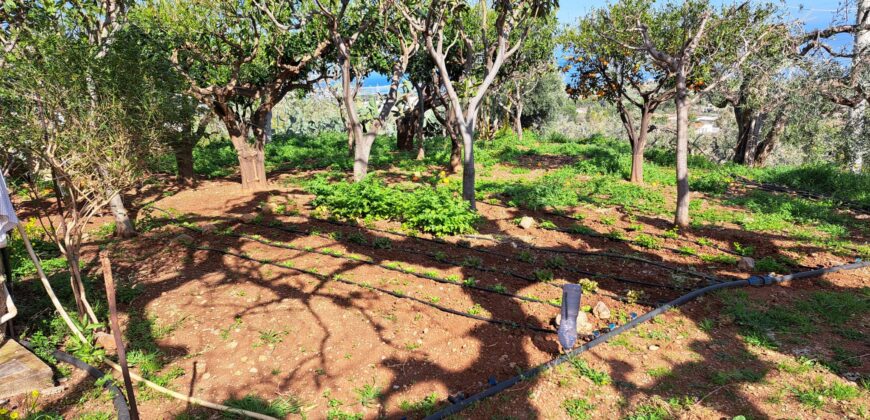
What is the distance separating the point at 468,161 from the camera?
8766 mm

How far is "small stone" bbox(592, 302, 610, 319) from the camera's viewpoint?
5.13 m

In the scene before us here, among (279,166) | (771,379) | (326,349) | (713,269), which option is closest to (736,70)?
(713,269)

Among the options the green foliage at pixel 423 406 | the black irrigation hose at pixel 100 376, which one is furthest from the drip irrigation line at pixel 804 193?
the black irrigation hose at pixel 100 376

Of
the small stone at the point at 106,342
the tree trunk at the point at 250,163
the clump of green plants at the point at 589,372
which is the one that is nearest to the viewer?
the clump of green plants at the point at 589,372

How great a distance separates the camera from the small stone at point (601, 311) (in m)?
5.13

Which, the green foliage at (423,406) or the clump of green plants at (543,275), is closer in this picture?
the green foliage at (423,406)

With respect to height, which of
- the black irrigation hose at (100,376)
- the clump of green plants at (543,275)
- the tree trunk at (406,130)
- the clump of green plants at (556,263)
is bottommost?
the black irrigation hose at (100,376)

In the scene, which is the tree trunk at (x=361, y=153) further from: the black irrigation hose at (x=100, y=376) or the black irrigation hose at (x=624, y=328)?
the black irrigation hose at (x=624, y=328)

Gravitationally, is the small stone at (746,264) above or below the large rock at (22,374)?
above

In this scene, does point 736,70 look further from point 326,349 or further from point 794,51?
point 326,349

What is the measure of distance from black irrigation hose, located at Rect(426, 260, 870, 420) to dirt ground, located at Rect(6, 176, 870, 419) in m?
0.08

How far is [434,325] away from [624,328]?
Result: 212 cm

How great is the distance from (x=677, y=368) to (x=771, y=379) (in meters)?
0.75

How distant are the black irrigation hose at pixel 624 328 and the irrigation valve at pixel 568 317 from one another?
0.56ft
